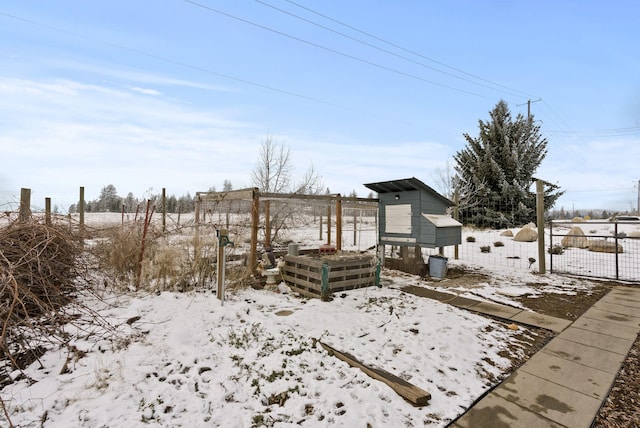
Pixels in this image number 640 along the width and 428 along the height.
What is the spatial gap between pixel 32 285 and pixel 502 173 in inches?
796

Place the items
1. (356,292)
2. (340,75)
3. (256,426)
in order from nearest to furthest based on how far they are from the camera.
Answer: (256,426) < (356,292) < (340,75)

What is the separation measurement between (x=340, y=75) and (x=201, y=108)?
5032 mm

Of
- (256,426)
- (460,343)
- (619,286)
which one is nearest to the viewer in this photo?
(256,426)

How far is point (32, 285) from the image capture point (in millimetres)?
2918

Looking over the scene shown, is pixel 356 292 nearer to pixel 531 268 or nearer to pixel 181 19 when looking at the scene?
pixel 531 268

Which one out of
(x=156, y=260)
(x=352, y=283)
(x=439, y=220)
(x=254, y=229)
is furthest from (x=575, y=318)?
(x=156, y=260)

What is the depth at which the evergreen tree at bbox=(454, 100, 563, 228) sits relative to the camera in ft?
57.3

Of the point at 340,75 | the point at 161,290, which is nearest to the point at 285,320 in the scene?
the point at 161,290

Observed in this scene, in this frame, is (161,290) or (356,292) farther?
(356,292)

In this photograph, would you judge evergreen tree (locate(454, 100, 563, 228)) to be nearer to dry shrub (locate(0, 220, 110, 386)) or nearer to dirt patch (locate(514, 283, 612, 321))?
dirt patch (locate(514, 283, 612, 321))

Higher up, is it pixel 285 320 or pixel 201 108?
pixel 201 108

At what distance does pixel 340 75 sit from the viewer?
10.6 meters

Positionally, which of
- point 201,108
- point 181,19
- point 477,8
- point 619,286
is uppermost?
point 477,8

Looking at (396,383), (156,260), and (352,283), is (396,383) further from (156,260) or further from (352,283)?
(156,260)
